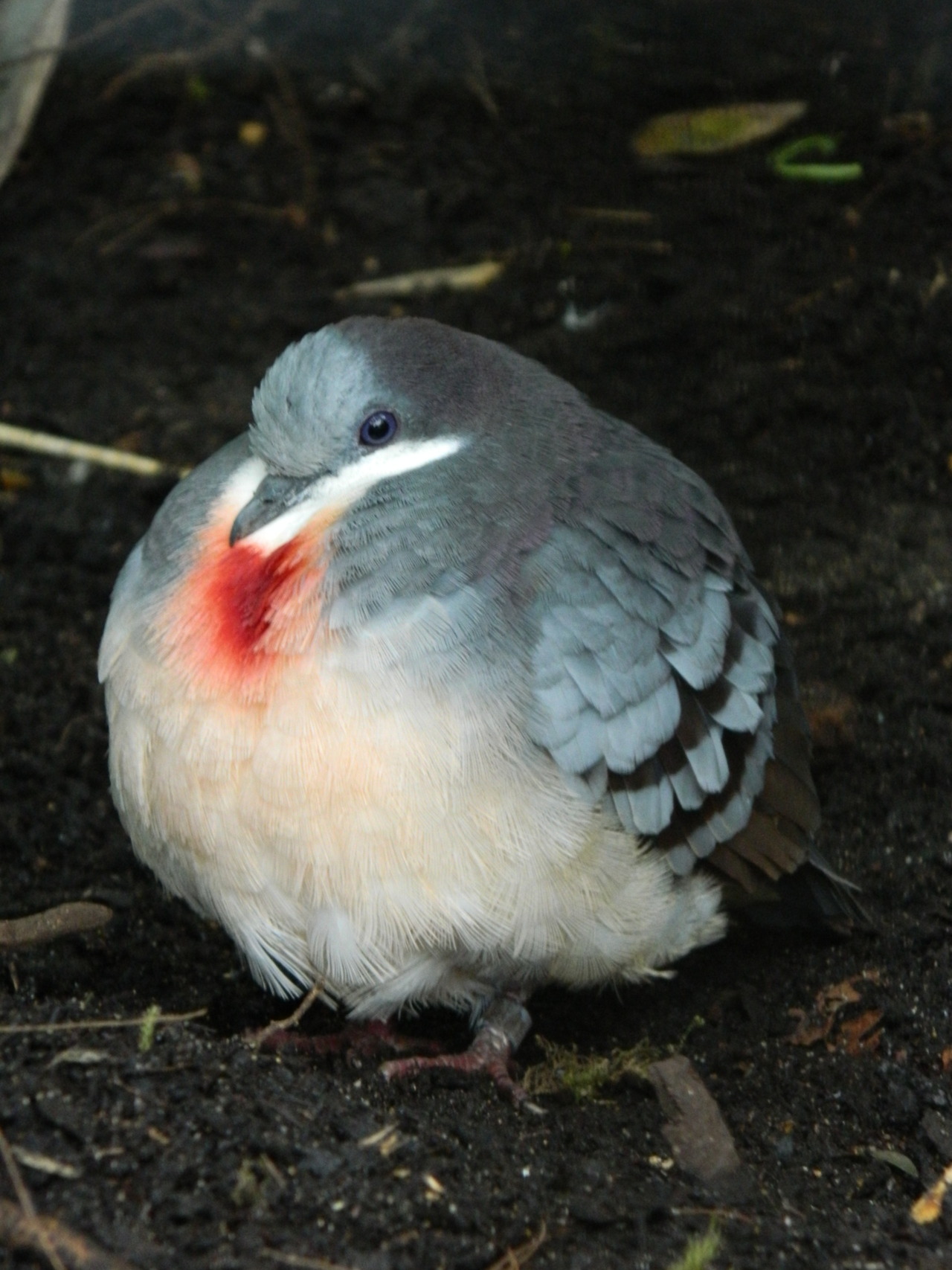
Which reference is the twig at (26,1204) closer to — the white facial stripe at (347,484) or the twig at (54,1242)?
the twig at (54,1242)

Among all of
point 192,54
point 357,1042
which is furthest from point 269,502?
point 192,54

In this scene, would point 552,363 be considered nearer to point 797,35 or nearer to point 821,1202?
point 797,35

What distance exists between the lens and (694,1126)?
3.98 m

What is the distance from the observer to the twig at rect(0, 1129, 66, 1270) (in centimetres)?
290

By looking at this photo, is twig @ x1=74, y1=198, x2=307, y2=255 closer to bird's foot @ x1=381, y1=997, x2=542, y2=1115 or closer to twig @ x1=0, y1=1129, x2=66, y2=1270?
bird's foot @ x1=381, y1=997, x2=542, y2=1115

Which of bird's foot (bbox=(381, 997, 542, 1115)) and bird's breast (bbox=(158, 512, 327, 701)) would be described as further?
bird's foot (bbox=(381, 997, 542, 1115))

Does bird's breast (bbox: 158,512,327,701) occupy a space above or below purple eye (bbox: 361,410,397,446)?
below

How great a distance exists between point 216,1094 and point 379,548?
1.28 m

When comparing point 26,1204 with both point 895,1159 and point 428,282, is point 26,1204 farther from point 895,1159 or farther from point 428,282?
point 428,282

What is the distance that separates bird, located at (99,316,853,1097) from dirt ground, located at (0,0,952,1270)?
0.38m

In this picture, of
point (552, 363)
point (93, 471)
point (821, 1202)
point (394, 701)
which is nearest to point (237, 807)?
point (394, 701)

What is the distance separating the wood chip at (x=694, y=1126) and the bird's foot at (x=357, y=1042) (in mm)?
706

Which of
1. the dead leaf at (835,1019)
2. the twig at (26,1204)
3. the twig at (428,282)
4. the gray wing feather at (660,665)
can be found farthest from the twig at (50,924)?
the twig at (428,282)

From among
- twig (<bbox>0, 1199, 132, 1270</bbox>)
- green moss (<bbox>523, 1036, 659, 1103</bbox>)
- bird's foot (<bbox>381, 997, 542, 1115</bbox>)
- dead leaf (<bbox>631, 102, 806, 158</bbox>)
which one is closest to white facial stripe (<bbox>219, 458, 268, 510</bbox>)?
bird's foot (<bbox>381, 997, 542, 1115</bbox>)
